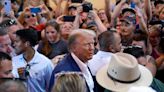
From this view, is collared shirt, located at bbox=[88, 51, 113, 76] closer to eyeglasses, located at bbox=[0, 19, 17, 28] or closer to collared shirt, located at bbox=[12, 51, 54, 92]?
collared shirt, located at bbox=[12, 51, 54, 92]

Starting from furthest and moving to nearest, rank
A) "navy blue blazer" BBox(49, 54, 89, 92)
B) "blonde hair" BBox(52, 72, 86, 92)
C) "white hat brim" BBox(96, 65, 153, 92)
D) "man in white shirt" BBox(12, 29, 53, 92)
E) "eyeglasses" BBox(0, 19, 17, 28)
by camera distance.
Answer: "eyeglasses" BBox(0, 19, 17, 28), "man in white shirt" BBox(12, 29, 53, 92), "navy blue blazer" BBox(49, 54, 89, 92), "white hat brim" BBox(96, 65, 153, 92), "blonde hair" BBox(52, 72, 86, 92)

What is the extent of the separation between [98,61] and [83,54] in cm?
35

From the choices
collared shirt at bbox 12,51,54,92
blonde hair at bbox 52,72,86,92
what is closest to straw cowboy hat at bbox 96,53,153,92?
blonde hair at bbox 52,72,86,92

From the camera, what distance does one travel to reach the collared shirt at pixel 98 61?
12.7 ft

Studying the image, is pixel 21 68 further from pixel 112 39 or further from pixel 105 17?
pixel 105 17

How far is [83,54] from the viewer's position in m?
3.60

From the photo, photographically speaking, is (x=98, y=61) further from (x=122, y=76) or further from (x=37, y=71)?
(x=122, y=76)

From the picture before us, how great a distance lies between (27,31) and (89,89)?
1001mm

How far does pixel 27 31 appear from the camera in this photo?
411 cm

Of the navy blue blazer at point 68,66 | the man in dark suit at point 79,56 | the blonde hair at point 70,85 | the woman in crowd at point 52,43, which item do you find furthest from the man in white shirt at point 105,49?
the blonde hair at point 70,85

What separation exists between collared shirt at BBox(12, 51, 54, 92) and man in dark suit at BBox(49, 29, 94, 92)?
0.30 metres

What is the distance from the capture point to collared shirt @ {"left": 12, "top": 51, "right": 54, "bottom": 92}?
12.7ft

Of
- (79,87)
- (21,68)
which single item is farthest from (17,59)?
(79,87)

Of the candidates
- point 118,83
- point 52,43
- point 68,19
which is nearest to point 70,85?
point 118,83
